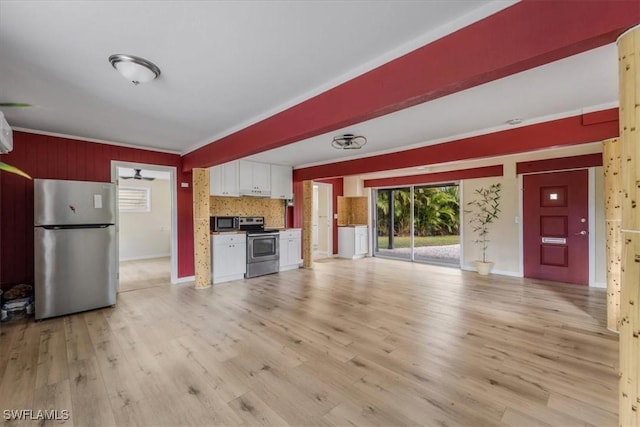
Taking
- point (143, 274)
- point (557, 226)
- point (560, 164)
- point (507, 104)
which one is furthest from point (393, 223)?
point (143, 274)

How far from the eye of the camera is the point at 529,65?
58.9 inches

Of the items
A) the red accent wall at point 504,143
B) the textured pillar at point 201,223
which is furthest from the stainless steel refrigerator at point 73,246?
the red accent wall at point 504,143

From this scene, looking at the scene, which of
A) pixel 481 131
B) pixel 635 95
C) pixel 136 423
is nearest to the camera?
pixel 635 95

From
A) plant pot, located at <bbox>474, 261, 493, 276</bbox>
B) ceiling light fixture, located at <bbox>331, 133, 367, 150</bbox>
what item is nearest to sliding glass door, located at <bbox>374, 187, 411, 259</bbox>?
plant pot, located at <bbox>474, 261, 493, 276</bbox>

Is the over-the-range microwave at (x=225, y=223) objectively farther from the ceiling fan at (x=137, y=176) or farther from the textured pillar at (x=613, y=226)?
the textured pillar at (x=613, y=226)

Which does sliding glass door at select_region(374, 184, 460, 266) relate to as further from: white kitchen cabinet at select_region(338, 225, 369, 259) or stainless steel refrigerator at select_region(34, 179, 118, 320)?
stainless steel refrigerator at select_region(34, 179, 118, 320)

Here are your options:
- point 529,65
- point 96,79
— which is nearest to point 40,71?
point 96,79

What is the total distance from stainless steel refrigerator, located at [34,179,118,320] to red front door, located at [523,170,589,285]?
695 centimetres

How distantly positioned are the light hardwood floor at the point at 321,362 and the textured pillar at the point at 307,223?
8.49 feet

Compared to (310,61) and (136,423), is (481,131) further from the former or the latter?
(136,423)

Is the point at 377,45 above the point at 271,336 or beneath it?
above

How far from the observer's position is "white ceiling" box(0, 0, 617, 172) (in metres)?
1.56

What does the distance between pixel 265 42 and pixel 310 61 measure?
0.36m

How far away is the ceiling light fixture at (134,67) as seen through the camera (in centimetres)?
199
